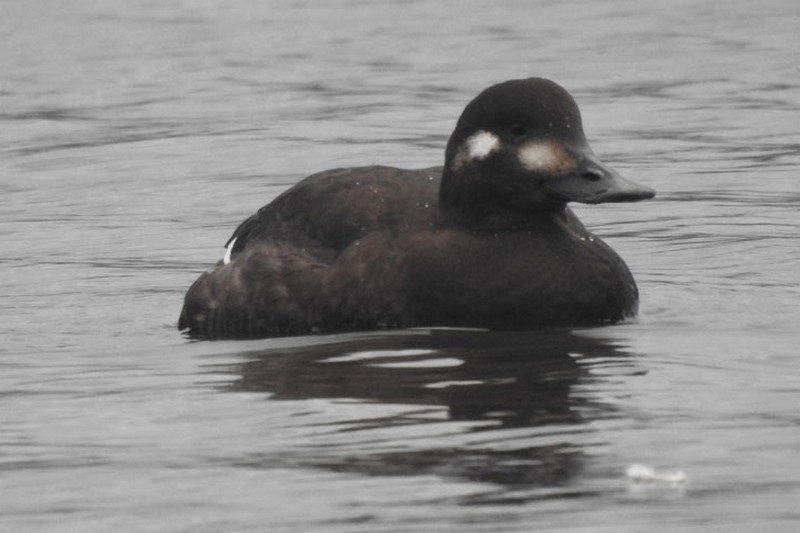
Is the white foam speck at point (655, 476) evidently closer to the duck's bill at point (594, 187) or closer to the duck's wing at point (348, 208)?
the duck's bill at point (594, 187)

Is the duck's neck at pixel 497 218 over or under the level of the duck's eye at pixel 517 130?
under

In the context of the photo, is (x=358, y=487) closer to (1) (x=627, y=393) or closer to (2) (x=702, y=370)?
(1) (x=627, y=393)

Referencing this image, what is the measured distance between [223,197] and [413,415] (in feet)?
19.5

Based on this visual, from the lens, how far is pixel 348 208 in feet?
29.0

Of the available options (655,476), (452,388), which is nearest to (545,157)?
(452,388)

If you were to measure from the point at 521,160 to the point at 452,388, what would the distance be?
160cm

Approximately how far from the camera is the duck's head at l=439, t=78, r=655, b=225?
8.41 metres

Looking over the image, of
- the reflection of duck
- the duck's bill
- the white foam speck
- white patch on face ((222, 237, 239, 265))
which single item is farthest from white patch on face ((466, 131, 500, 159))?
the white foam speck

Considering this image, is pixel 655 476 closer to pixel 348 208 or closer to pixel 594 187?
pixel 594 187

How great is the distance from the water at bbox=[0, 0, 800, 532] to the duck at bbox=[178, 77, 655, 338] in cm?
16

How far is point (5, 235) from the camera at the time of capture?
1136cm

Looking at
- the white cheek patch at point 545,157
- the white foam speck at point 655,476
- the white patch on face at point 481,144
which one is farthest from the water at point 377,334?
the white patch on face at point 481,144

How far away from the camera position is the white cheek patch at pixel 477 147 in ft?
28.1

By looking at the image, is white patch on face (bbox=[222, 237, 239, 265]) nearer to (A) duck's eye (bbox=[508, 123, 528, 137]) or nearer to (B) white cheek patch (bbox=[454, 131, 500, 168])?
(B) white cheek patch (bbox=[454, 131, 500, 168])
